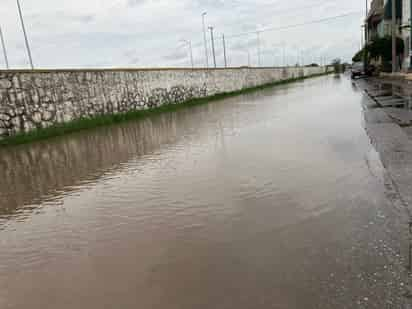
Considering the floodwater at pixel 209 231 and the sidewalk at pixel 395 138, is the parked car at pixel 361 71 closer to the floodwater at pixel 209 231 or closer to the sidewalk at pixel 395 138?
the sidewalk at pixel 395 138

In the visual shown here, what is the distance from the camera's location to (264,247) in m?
3.39

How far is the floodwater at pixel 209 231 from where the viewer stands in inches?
110

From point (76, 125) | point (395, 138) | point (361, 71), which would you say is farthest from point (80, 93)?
point (361, 71)

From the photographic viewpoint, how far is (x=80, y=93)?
1539 cm

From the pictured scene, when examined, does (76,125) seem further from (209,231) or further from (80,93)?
(209,231)

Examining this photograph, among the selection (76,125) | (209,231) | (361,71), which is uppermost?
(361,71)

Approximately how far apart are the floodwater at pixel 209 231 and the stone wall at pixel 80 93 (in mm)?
5612

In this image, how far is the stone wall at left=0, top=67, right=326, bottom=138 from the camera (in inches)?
491

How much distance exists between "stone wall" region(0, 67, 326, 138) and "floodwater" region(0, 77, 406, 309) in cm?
561

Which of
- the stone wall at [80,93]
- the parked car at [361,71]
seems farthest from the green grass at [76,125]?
the parked car at [361,71]

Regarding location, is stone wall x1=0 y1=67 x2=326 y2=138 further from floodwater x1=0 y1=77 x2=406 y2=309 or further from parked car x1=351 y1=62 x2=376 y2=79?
parked car x1=351 y1=62 x2=376 y2=79

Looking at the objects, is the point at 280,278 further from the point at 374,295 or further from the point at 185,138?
the point at 185,138

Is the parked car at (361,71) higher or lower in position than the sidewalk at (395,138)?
higher

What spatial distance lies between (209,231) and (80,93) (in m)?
13.3
